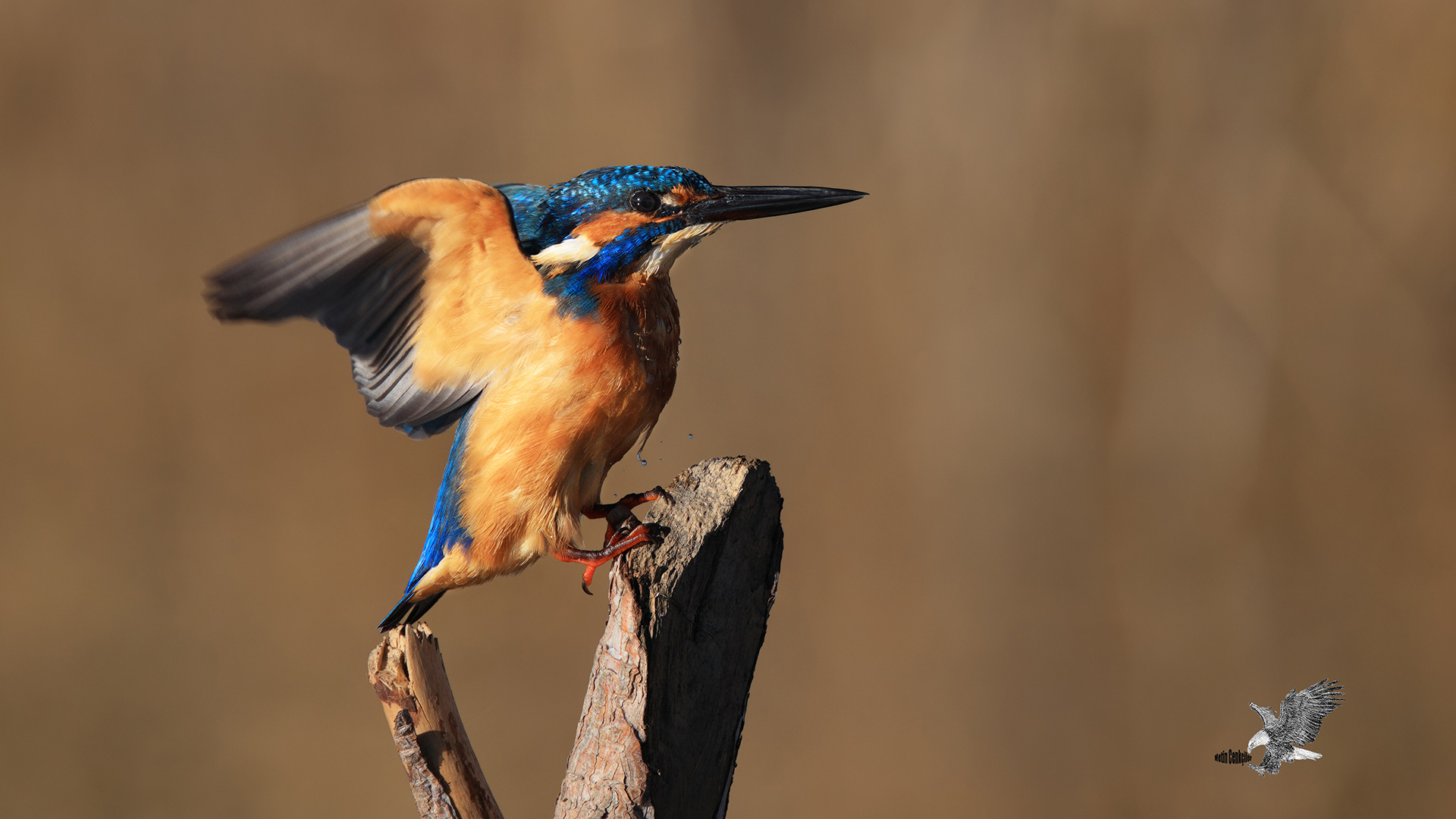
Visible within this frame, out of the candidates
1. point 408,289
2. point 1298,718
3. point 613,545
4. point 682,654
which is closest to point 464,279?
point 408,289

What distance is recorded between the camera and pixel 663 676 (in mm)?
946

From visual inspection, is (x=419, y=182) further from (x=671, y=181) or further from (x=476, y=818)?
(x=476, y=818)

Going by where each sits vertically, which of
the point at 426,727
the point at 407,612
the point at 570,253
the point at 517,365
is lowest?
the point at 426,727

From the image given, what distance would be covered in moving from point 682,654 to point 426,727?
30 cm

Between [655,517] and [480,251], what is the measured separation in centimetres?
33

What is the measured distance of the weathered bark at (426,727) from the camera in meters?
1.00

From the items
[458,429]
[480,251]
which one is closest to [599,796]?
[458,429]

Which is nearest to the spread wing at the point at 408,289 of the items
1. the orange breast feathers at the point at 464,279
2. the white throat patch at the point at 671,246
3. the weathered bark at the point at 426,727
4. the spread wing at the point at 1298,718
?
the orange breast feathers at the point at 464,279

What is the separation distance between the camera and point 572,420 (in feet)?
3.24

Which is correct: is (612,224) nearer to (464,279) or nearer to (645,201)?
(645,201)

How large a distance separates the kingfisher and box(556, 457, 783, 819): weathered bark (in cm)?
6

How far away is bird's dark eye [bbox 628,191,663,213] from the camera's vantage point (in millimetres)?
996

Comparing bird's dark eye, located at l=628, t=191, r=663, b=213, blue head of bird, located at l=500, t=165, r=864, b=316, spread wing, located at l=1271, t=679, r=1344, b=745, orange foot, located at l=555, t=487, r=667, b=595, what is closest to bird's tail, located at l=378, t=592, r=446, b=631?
orange foot, located at l=555, t=487, r=667, b=595

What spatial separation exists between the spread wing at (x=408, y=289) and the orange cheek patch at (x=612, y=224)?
8cm
